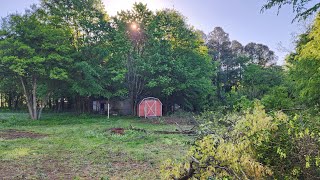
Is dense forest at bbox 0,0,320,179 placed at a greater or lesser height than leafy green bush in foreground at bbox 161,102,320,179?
greater

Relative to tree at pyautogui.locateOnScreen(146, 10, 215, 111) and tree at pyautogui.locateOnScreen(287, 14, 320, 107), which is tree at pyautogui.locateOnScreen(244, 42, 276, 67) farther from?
tree at pyautogui.locateOnScreen(287, 14, 320, 107)

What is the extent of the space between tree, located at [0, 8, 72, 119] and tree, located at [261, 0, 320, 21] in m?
14.2

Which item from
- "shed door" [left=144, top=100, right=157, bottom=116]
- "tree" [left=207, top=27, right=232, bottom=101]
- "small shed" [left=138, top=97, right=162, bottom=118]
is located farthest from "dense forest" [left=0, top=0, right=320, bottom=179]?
"tree" [left=207, top=27, right=232, bottom=101]

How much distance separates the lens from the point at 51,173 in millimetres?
6098

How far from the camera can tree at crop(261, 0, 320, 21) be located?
6957mm

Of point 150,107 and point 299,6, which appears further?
point 150,107

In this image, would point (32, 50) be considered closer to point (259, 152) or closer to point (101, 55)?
point (101, 55)

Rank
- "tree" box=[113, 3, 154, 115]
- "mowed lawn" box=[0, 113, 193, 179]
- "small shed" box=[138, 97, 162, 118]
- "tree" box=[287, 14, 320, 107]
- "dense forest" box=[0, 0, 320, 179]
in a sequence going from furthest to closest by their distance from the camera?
1. "small shed" box=[138, 97, 162, 118]
2. "tree" box=[113, 3, 154, 115]
3. "dense forest" box=[0, 0, 320, 179]
4. "tree" box=[287, 14, 320, 107]
5. "mowed lawn" box=[0, 113, 193, 179]

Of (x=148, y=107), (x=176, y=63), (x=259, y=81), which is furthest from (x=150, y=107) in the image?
(x=259, y=81)

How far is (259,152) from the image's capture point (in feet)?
10.3

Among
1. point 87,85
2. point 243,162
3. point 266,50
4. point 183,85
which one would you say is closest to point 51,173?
point 243,162

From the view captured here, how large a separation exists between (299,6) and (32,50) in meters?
15.3

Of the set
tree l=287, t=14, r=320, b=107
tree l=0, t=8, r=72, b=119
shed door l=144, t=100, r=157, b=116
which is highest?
tree l=0, t=8, r=72, b=119

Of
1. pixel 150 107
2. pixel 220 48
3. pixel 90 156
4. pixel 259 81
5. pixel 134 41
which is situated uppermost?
pixel 220 48
